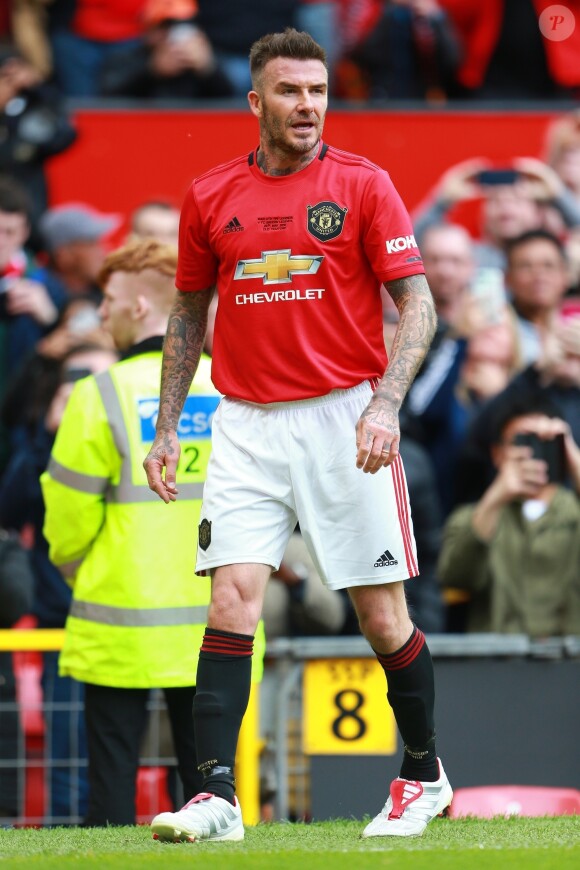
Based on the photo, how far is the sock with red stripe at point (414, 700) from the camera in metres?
5.13

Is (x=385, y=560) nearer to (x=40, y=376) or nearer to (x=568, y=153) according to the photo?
(x=40, y=376)

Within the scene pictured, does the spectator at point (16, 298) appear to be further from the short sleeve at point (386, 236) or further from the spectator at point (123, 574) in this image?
the short sleeve at point (386, 236)

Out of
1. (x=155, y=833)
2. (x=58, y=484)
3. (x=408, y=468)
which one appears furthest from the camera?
(x=408, y=468)

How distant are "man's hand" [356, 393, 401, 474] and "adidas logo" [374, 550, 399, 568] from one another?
1.18 feet

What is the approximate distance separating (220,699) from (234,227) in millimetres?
1447

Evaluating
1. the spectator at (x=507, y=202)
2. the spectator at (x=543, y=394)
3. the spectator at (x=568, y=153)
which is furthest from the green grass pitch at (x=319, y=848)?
the spectator at (x=568, y=153)

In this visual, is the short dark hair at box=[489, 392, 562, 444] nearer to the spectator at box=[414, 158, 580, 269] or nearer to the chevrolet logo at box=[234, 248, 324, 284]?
the spectator at box=[414, 158, 580, 269]

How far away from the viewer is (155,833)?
15.8 ft

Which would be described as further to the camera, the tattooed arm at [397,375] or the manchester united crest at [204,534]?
the manchester united crest at [204,534]

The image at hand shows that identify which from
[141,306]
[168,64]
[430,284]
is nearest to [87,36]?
[168,64]

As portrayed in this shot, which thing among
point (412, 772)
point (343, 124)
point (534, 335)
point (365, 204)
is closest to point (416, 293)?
point (365, 204)

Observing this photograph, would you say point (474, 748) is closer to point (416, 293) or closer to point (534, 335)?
point (416, 293)

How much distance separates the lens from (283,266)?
500 cm

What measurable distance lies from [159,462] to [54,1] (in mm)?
7704
